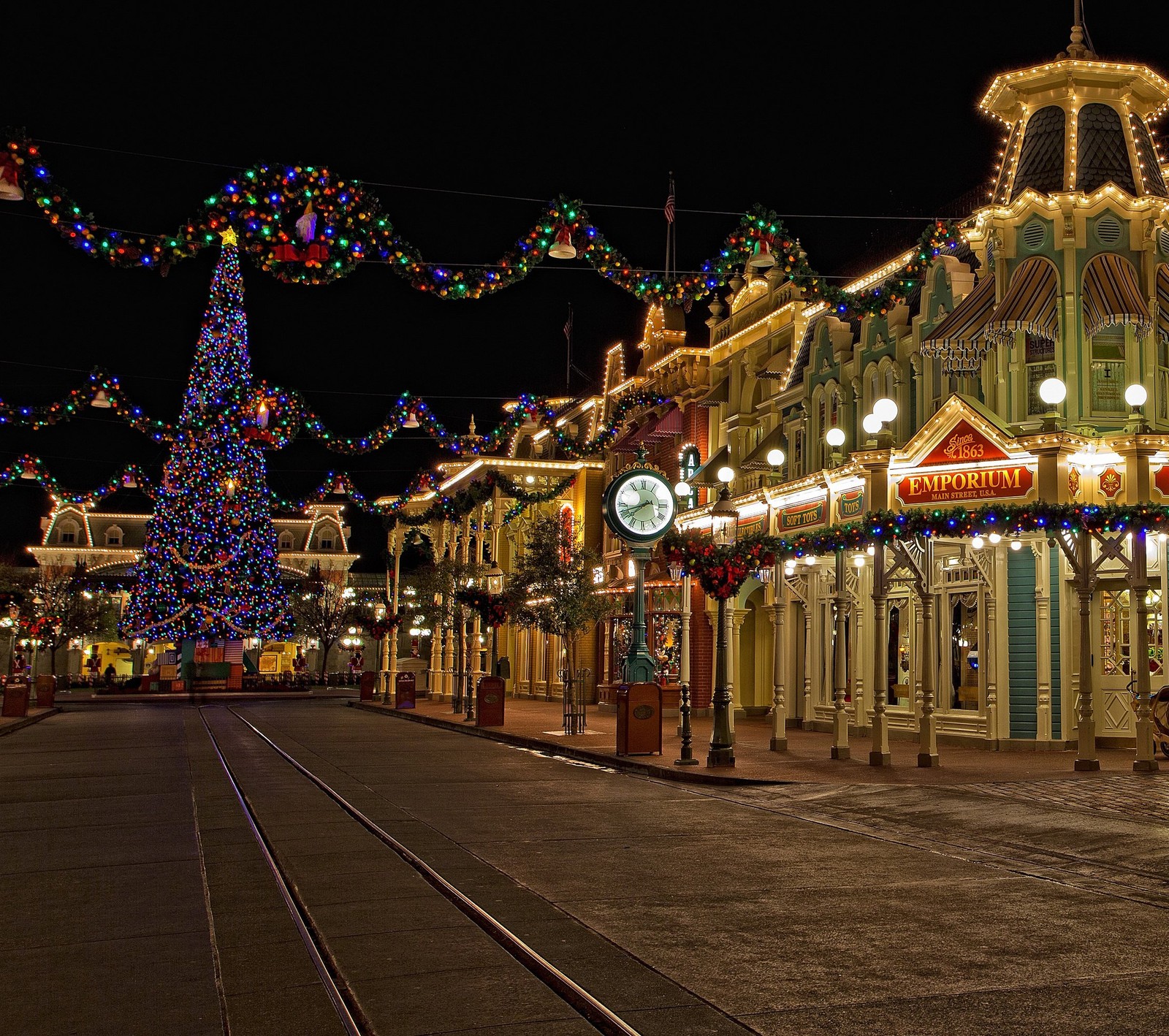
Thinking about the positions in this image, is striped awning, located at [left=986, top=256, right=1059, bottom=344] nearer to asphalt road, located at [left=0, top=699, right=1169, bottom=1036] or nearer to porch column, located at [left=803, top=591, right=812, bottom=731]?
asphalt road, located at [left=0, top=699, right=1169, bottom=1036]

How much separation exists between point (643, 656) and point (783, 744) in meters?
3.92

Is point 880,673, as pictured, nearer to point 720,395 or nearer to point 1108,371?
point 1108,371

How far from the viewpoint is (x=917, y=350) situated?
26.2 metres

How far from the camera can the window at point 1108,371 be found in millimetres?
22469

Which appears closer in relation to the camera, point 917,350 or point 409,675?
point 917,350

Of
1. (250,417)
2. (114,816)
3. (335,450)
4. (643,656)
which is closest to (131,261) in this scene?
(114,816)

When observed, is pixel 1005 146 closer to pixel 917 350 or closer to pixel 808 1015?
pixel 917 350

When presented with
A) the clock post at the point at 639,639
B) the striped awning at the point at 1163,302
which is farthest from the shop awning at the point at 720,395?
the striped awning at the point at 1163,302

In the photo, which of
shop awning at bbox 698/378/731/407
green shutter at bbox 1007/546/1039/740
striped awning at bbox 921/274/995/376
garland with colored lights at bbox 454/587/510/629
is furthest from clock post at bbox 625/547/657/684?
shop awning at bbox 698/378/731/407

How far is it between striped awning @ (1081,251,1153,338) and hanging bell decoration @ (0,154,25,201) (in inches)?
656

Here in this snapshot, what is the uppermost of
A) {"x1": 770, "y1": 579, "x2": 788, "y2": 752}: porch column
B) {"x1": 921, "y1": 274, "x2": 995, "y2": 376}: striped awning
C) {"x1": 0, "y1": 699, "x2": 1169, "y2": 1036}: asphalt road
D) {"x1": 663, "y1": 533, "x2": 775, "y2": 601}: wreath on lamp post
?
{"x1": 921, "y1": 274, "x2": 995, "y2": 376}: striped awning

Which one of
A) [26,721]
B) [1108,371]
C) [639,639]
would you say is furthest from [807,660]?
[26,721]

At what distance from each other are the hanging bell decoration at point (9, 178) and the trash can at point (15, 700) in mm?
24034

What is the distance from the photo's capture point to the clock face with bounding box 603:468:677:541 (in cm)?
2580
